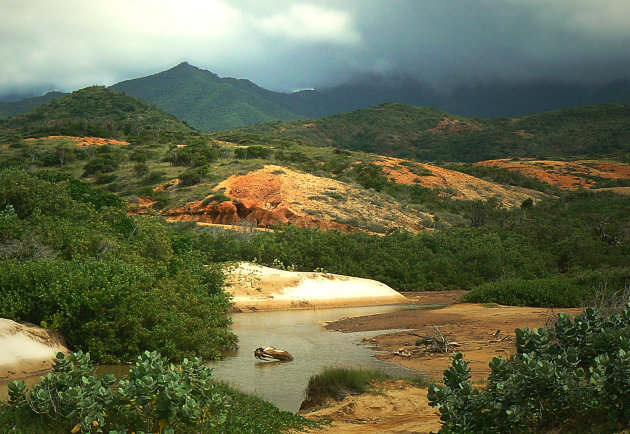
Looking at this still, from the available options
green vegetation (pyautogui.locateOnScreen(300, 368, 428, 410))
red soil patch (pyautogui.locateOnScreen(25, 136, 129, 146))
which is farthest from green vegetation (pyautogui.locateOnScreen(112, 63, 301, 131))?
green vegetation (pyautogui.locateOnScreen(300, 368, 428, 410))

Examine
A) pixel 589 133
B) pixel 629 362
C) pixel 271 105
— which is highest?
pixel 271 105

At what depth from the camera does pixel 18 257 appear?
51.6 feet

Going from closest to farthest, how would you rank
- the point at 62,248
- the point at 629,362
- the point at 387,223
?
→ 1. the point at 629,362
2. the point at 62,248
3. the point at 387,223

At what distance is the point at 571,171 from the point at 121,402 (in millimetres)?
78558

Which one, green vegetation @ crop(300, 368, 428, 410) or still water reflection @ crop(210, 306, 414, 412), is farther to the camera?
still water reflection @ crop(210, 306, 414, 412)

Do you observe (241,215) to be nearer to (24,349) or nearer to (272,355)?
(272,355)

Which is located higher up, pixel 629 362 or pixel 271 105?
pixel 271 105

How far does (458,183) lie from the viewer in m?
59.7

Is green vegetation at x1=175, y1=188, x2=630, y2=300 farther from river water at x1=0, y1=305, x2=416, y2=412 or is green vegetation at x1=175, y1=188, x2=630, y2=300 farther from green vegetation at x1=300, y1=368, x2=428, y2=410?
green vegetation at x1=300, y1=368, x2=428, y2=410

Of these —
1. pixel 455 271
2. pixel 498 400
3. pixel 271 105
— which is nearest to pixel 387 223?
pixel 455 271

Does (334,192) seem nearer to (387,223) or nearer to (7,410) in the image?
(387,223)

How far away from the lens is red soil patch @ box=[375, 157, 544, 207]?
185 feet

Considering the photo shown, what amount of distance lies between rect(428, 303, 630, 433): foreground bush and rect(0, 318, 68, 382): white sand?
8.33 metres

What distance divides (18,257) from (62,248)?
1.44 metres
